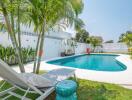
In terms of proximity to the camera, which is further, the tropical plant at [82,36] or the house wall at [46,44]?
the tropical plant at [82,36]

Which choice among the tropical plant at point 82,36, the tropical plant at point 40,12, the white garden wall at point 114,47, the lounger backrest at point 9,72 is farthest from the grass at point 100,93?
the tropical plant at point 82,36

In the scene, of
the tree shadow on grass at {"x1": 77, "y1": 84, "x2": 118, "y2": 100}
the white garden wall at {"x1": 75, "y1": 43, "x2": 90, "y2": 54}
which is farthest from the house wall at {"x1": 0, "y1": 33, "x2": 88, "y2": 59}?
the tree shadow on grass at {"x1": 77, "y1": 84, "x2": 118, "y2": 100}

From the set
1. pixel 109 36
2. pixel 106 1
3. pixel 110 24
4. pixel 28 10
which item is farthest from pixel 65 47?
pixel 109 36

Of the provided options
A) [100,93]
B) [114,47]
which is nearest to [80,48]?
[114,47]

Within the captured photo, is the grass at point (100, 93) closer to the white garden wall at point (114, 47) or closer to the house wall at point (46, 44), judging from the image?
the house wall at point (46, 44)

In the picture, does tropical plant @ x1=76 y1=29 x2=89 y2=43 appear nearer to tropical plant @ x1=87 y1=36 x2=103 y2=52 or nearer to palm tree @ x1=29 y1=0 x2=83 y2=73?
tropical plant @ x1=87 y1=36 x2=103 y2=52

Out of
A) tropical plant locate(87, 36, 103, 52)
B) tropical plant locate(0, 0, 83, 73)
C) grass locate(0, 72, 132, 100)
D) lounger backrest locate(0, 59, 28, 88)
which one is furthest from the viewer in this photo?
tropical plant locate(87, 36, 103, 52)

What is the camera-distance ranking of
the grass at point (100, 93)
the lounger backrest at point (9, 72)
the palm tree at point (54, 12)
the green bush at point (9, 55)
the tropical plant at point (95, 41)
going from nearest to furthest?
the lounger backrest at point (9, 72) < the grass at point (100, 93) < the palm tree at point (54, 12) < the green bush at point (9, 55) < the tropical plant at point (95, 41)

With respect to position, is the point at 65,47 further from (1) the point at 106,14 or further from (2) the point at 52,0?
(2) the point at 52,0

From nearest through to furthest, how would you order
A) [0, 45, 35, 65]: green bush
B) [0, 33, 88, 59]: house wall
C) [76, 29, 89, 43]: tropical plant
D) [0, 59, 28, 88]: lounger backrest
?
[0, 59, 28, 88]: lounger backrest
[0, 45, 35, 65]: green bush
[0, 33, 88, 59]: house wall
[76, 29, 89, 43]: tropical plant

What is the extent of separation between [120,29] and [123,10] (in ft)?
40.8

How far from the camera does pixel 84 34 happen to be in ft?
140

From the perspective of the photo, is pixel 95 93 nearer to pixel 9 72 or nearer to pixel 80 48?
pixel 9 72

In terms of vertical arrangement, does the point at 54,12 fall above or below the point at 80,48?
above
